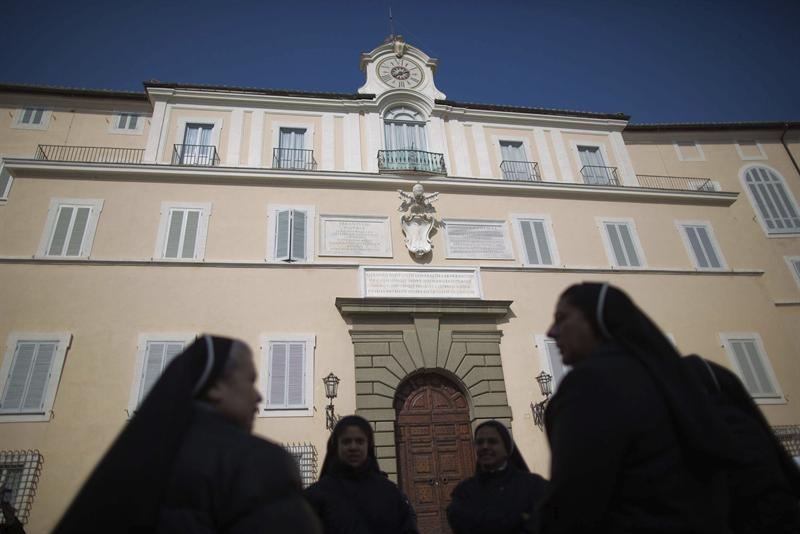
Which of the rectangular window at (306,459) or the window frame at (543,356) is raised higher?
the window frame at (543,356)

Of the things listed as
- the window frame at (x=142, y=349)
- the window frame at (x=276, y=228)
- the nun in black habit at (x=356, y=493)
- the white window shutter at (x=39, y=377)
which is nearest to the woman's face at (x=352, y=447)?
the nun in black habit at (x=356, y=493)

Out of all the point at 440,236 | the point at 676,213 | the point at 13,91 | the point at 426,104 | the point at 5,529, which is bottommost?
the point at 5,529

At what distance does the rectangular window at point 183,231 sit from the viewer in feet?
40.5

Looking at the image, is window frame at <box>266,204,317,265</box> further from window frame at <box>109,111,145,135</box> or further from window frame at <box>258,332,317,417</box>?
window frame at <box>109,111,145,135</box>

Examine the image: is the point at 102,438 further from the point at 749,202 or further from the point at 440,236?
the point at 749,202

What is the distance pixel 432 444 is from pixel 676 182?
1343cm

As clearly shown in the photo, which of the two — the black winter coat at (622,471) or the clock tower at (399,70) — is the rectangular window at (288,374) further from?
the black winter coat at (622,471)

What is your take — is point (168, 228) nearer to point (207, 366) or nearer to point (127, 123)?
point (127, 123)

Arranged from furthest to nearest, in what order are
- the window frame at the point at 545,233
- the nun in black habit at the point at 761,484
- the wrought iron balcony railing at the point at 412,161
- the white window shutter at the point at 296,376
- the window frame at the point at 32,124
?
the window frame at the point at 32,124
the wrought iron balcony railing at the point at 412,161
the window frame at the point at 545,233
the white window shutter at the point at 296,376
the nun in black habit at the point at 761,484

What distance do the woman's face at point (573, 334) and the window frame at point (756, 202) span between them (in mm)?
19562

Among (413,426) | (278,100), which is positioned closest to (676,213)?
(413,426)

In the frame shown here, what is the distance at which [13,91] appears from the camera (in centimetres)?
1600

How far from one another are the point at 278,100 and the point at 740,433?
1544cm

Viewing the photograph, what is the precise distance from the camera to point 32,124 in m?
15.7
